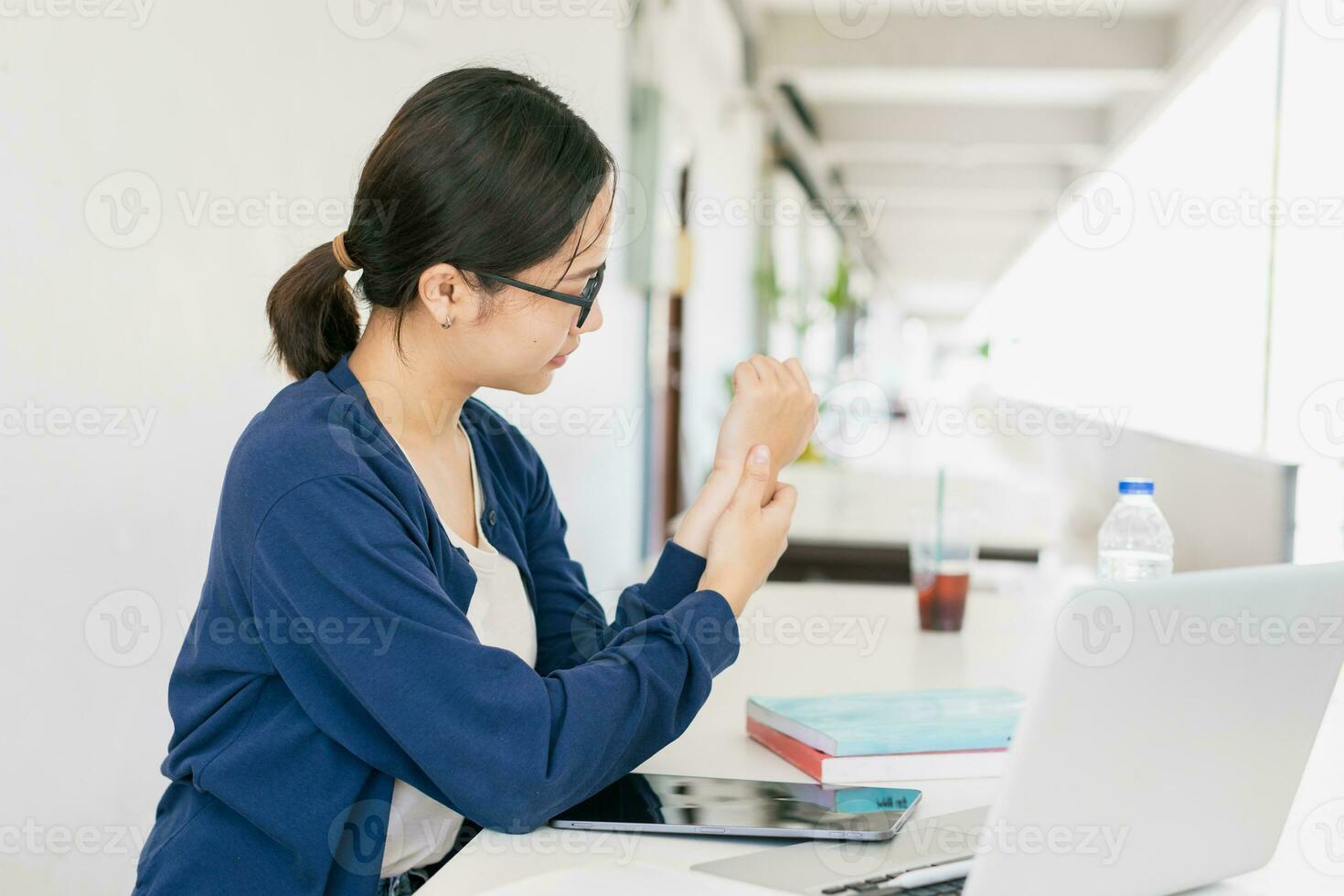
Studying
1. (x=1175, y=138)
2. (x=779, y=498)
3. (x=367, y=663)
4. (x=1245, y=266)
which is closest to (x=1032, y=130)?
(x=1175, y=138)

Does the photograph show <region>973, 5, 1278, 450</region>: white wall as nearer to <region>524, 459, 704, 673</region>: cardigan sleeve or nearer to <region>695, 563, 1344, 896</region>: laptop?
<region>524, 459, 704, 673</region>: cardigan sleeve

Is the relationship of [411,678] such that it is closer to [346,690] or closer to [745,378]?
[346,690]

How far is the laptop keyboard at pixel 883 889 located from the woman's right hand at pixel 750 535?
0.33 m

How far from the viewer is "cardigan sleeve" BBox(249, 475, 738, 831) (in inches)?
38.3

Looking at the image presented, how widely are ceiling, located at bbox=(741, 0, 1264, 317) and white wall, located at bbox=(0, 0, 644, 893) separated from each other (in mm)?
3007

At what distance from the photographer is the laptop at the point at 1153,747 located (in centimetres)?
75

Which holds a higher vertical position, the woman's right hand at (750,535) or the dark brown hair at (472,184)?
the dark brown hair at (472,184)

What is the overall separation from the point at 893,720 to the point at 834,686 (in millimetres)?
349

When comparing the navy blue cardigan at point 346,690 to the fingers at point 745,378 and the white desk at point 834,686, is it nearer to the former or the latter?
the white desk at point 834,686

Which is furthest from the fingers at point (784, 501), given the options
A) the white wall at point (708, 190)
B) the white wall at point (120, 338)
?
the white wall at point (708, 190)

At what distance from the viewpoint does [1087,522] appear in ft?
10.6

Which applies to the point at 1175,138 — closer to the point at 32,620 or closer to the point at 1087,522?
the point at 1087,522

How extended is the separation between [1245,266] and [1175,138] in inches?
64.1

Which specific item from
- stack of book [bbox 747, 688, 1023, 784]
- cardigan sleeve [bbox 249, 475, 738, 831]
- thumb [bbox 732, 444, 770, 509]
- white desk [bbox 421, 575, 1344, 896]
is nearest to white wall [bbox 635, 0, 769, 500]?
white desk [bbox 421, 575, 1344, 896]
